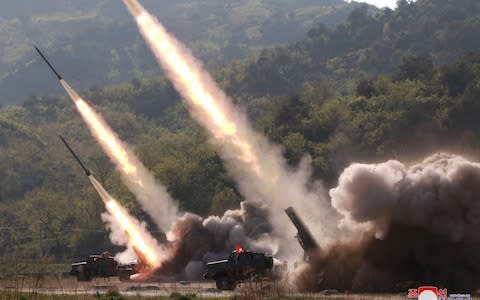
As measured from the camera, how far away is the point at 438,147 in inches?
5000

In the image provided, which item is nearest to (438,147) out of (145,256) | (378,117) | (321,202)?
(378,117)

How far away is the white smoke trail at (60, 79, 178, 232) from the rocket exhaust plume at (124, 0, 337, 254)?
9.00m

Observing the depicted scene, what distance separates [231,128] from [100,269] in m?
16.4

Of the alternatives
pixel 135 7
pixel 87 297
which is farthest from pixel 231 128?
pixel 87 297

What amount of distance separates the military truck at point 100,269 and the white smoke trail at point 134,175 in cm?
1340

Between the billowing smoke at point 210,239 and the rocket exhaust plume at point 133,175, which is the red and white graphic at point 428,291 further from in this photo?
the rocket exhaust plume at point 133,175

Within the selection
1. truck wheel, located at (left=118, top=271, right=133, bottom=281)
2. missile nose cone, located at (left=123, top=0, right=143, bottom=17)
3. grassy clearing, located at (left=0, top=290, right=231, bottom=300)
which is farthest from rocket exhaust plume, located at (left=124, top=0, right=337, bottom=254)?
grassy clearing, located at (left=0, top=290, right=231, bottom=300)

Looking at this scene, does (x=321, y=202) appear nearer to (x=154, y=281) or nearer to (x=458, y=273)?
(x=154, y=281)

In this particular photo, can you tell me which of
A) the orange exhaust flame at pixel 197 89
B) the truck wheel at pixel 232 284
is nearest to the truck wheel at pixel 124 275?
the orange exhaust flame at pixel 197 89

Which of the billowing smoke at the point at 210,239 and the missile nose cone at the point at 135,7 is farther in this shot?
the billowing smoke at the point at 210,239

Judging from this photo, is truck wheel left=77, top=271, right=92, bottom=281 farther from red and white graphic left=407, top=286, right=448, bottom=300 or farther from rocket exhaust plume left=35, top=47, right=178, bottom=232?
red and white graphic left=407, top=286, right=448, bottom=300

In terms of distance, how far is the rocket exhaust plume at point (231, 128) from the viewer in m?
78.3

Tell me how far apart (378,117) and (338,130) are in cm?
650

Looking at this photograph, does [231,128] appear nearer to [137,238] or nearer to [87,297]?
[137,238]
